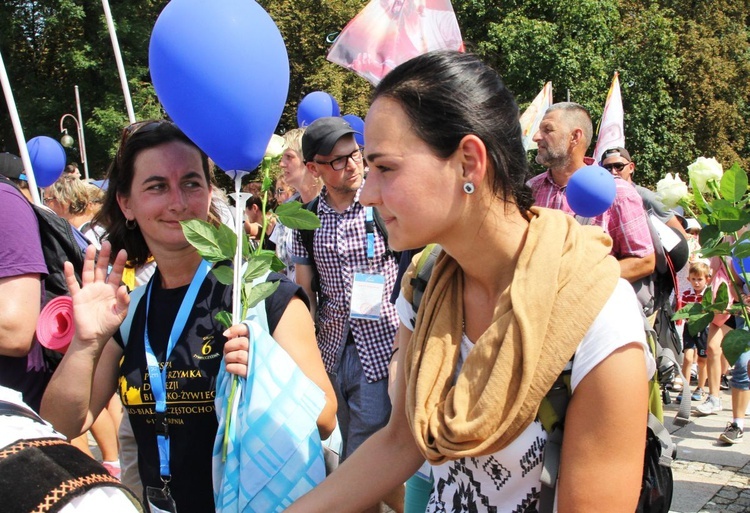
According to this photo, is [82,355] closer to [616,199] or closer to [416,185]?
[416,185]

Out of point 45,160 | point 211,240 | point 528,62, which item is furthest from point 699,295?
point 528,62

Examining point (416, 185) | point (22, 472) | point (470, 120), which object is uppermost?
point (470, 120)

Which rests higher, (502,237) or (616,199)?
(502,237)

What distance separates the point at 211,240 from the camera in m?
2.10

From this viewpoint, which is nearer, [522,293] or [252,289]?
[522,293]

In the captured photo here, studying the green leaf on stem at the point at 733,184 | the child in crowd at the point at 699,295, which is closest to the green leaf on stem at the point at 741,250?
the green leaf on stem at the point at 733,184

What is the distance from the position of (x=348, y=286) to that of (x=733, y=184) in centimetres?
194

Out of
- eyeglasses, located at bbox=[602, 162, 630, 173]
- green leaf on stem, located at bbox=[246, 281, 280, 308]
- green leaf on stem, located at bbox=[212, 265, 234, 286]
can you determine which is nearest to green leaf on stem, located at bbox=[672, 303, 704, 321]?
eyeglasses, located at bbox=[602, 162, 630, 173]

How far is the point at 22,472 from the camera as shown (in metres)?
0.87

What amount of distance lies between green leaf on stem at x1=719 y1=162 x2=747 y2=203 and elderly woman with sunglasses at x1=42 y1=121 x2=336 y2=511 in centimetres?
225

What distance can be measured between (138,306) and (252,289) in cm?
48

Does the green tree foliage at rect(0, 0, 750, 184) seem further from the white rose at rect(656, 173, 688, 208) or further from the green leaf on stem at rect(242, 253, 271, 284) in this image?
the green leaf on stem at rect(242, 253, 271, 284)

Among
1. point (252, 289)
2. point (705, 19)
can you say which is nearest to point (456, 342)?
point (252, 289)

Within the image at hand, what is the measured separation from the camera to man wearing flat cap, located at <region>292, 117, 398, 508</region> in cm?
375
